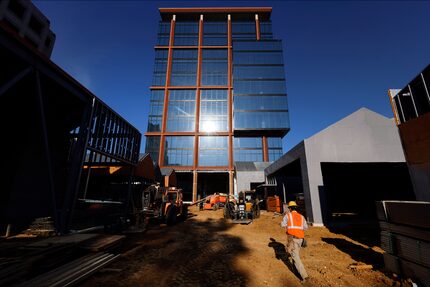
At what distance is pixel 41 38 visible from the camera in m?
37.0

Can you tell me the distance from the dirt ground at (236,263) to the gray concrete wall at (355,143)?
4.83 metres

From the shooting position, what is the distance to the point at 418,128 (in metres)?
6.14

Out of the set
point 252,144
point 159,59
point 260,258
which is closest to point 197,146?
point 252,144

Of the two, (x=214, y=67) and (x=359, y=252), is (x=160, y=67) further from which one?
(x=359, y=252)

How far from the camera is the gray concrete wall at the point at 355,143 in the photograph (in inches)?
501

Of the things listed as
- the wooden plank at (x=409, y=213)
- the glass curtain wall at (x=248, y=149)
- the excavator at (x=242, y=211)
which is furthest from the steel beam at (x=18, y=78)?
the glass curtain wall at (x=248, y=149)

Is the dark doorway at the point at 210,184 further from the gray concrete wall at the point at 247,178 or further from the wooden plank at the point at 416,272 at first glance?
the wooden plank at the point at 416,272

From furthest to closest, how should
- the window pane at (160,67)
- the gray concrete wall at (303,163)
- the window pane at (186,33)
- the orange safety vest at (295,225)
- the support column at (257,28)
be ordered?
the support column at (257,28)
the window pane at (186,33)
the window pane at (160,67)
the gray concrete wall at (303,163)
the orange safety vest at (295,225)

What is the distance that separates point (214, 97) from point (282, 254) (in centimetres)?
4113

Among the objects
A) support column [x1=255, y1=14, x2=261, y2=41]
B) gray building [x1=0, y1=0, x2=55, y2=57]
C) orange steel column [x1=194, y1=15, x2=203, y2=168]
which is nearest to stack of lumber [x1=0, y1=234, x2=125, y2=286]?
orange steel column [x1=194, y1=15, x2=203, y2=168]

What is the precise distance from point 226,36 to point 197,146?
31.7 meters

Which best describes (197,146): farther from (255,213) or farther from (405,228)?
(405,228)

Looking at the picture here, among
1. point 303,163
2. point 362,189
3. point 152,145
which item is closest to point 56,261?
point 303,163

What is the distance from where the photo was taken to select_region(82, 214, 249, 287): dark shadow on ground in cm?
502
